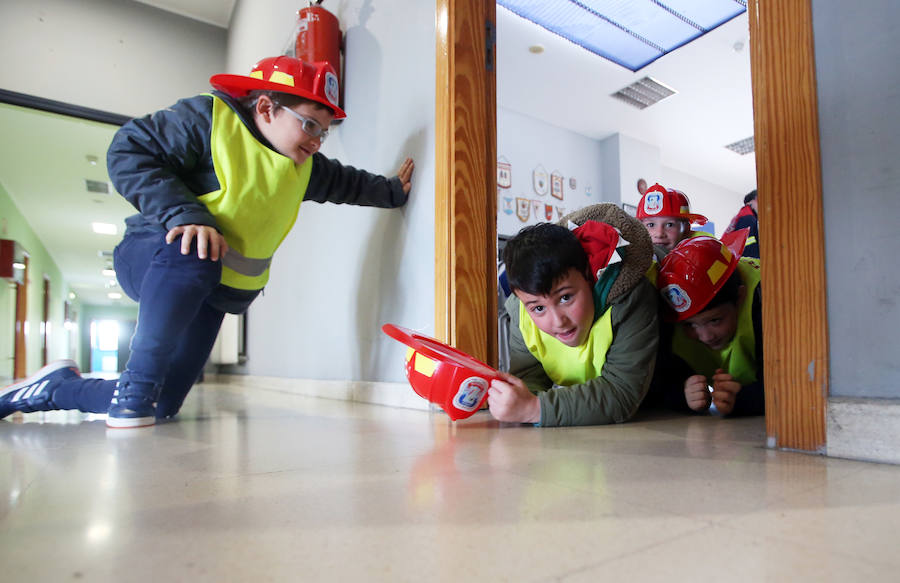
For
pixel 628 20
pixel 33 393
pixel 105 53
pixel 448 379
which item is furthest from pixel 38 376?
pixel 628 20

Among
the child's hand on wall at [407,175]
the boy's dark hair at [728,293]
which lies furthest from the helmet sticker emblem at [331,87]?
the boy's dark hair at [728,293]

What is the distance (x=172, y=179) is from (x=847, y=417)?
1.38 m

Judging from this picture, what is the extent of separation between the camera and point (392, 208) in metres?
1.78

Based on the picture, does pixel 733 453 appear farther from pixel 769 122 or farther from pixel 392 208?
pixel 392 208

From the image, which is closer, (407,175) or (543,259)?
(543,259)

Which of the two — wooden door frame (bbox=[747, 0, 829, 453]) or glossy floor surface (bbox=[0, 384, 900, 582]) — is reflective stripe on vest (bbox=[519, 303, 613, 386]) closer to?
glossy floor surface (bbox=[0, 384, 900, 582])

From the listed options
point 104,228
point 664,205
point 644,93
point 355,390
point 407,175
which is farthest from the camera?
point 104,228

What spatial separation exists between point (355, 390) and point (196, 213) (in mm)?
839

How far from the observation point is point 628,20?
3.45 metres

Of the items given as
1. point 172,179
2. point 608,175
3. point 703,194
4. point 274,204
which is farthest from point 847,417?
point 703,194

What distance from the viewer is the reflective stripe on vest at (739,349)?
1372 mm

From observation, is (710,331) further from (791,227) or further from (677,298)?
(791,227)

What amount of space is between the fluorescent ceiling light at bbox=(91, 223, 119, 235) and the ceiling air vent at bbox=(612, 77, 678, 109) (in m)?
7.90

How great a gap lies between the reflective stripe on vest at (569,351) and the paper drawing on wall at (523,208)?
336cm
